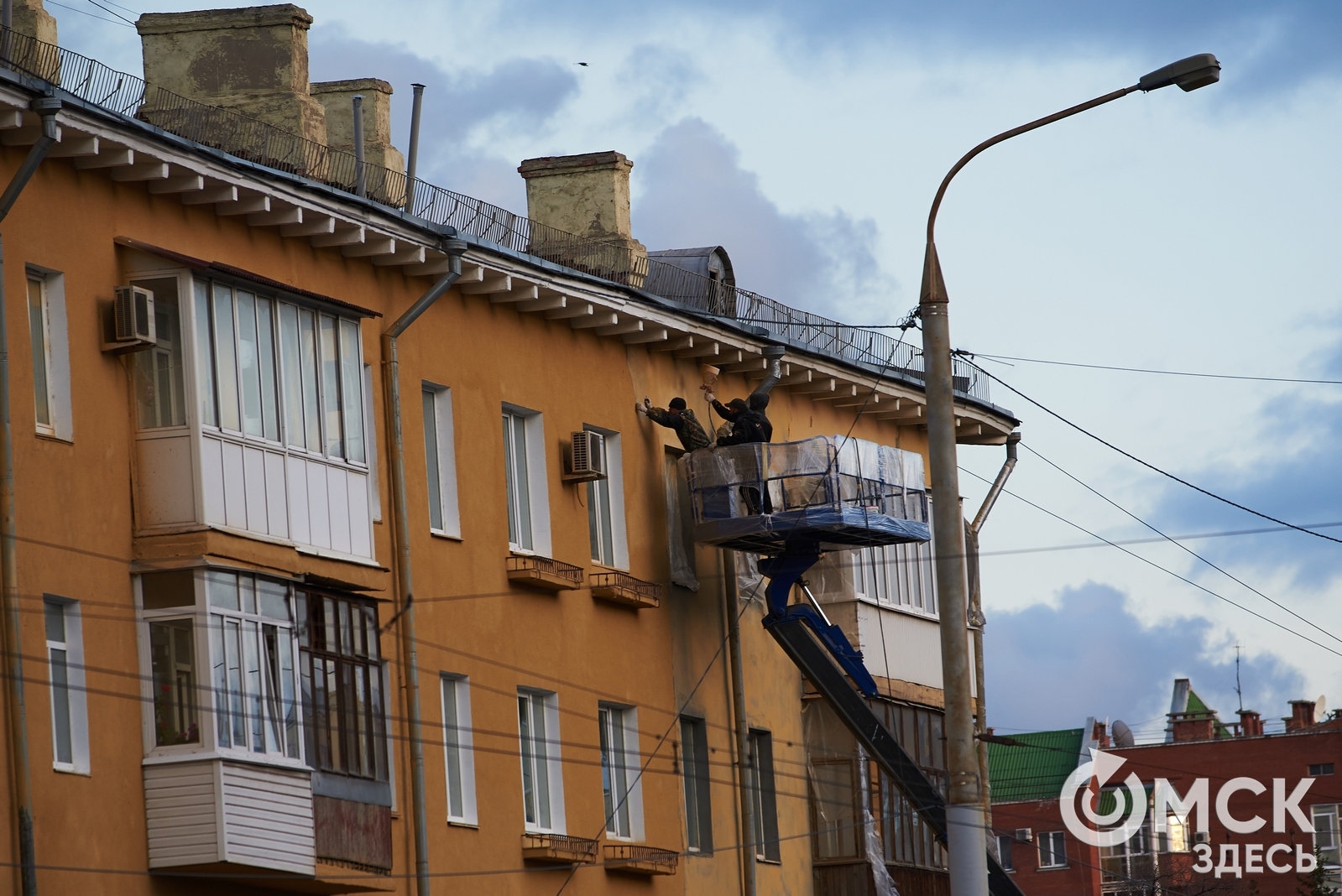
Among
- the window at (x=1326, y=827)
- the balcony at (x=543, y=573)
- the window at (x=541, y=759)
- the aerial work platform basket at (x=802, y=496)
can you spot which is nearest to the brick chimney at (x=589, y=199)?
the aerial work platform basket at (x=802, y=496)

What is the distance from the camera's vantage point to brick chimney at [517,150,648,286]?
30.5m

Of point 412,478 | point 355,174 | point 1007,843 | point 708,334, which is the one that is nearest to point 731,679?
point 708,334

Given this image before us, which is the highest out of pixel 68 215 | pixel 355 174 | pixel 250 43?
pixel 250 43

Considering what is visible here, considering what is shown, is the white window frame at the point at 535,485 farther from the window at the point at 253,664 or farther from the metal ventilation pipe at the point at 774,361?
the window at the point at 253,664

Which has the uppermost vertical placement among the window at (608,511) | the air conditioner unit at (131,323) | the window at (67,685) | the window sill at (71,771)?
the air conditioner unit at (131,323)

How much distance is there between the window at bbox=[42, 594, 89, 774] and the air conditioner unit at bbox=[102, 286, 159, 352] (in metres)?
2.30

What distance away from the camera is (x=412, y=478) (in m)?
24.3

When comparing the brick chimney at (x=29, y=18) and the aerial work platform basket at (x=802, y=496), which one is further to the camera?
the aerial work platform basket at (x=802, y=496)

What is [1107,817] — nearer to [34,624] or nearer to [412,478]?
[412,478]

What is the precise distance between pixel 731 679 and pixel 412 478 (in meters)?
6.80

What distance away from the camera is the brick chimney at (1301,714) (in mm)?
83312

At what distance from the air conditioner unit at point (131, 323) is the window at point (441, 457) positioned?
16.7 ft

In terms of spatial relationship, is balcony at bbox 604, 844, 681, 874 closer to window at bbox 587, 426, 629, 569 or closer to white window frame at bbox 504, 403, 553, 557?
window at bbox 587, 426, 629, 569

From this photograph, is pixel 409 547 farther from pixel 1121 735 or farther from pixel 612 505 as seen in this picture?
pixel 1121 735
